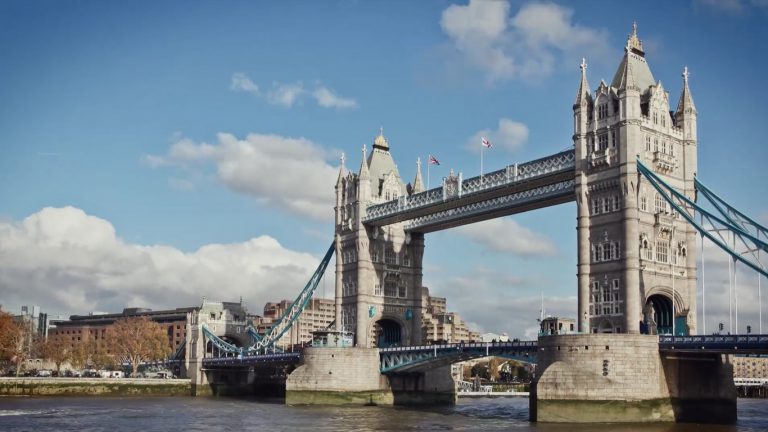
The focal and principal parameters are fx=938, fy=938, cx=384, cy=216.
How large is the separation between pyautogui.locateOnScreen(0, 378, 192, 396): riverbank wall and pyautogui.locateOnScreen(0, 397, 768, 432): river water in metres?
14.2

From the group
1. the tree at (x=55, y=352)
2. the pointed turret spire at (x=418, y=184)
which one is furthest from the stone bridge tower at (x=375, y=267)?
the tree at (x=55, y=352)

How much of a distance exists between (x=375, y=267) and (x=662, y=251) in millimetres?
35061

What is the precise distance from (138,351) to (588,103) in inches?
3600

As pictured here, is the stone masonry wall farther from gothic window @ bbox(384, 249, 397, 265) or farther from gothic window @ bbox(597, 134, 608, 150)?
gothic window @ bbox(384, 249, 397, 265)

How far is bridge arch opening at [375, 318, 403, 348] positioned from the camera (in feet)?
323

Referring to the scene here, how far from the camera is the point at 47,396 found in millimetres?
98812

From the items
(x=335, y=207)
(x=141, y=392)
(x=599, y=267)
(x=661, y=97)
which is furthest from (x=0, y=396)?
(x=661, y=97)

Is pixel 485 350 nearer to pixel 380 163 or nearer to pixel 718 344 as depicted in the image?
pixel 718 344

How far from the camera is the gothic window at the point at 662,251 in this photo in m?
68.4

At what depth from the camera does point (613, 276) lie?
67.8 metres

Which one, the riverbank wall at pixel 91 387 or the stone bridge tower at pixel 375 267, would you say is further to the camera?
the riverbank wall at pixel 91 387

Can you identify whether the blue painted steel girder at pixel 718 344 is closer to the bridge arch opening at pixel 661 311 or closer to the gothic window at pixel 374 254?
the bridge arch opening at pixel 661 311

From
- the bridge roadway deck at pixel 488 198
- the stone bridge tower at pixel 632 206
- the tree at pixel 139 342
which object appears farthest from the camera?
the tree at pixel 139 342

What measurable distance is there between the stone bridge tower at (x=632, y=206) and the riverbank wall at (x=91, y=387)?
5972 centimetres
